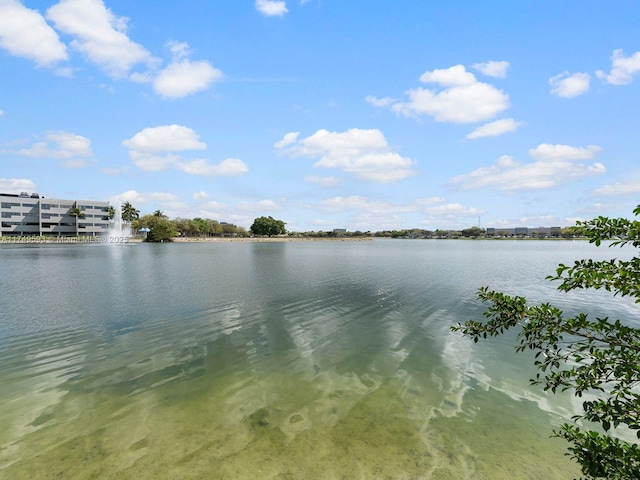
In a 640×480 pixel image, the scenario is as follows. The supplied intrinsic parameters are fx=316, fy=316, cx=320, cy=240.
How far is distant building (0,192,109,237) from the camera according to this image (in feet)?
506

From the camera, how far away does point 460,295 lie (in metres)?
25.6

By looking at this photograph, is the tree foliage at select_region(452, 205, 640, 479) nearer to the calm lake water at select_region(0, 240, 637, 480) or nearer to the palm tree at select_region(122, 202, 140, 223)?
the calm lake water at select_region(0, 240, 637, 480)

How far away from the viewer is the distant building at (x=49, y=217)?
154250 millimetres

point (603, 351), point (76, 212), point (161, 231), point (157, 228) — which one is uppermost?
point (76, 212)

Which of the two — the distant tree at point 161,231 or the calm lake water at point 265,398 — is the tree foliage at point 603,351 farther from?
the distant tree at point 161,231

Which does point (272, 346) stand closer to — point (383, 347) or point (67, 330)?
point (383, 347)

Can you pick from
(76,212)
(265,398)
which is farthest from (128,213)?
(265,398)

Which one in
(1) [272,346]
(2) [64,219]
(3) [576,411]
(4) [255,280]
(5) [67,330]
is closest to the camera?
(3) [576,411]

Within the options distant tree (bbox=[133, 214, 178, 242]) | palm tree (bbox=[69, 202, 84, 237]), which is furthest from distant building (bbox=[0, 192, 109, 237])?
distant tree (bbox=[133, 214, 178, 242])

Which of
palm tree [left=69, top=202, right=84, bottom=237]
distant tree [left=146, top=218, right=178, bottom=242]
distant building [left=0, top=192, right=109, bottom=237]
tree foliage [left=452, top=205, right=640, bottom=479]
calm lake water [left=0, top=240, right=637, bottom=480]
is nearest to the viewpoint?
tree foliage [left=452, top=205, right=640, bottom=479]

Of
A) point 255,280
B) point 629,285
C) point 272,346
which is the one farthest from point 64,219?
point 629,285

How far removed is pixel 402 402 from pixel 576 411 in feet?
16.0

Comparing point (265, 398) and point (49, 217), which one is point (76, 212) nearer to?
point (49, 217)

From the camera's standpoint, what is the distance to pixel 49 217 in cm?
16238
